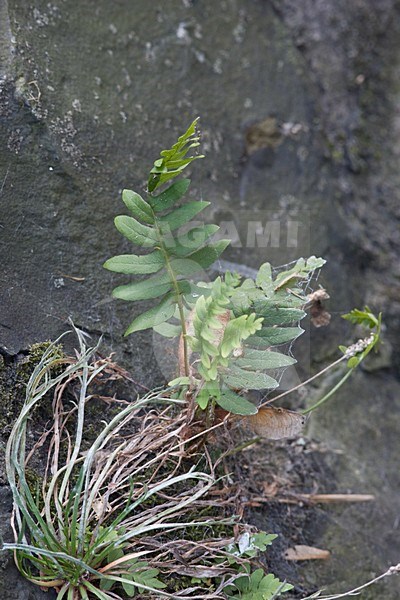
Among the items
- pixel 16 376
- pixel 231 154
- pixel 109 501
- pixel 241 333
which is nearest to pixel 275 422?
pixel 241 333

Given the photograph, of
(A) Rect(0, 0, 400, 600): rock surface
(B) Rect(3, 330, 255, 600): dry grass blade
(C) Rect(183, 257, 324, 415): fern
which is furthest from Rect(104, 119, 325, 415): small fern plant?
(A) Rect(0, 0, 400, 600): rock surface

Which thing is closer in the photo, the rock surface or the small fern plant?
the small fern plant

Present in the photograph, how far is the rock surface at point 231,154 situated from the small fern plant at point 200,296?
248 mm

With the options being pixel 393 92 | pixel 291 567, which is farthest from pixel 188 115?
pixel 291 567

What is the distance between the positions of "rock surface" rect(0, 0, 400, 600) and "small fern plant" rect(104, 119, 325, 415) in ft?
0.81

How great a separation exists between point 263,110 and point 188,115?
354 millimetres

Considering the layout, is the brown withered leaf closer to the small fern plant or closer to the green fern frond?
the small fern plant

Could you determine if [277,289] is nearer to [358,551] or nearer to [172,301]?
[172,301]

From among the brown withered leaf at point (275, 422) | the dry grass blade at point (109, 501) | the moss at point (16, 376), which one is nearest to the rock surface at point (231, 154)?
the moss at point (16, 376)

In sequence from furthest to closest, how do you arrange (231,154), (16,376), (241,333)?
(231,154) < (16,376) < (241,333)

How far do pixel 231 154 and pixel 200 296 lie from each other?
2.99 feet

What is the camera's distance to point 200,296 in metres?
1.38

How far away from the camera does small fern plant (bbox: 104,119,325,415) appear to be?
4.46 feet

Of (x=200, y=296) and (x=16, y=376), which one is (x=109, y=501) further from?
(x=200, y=296)
